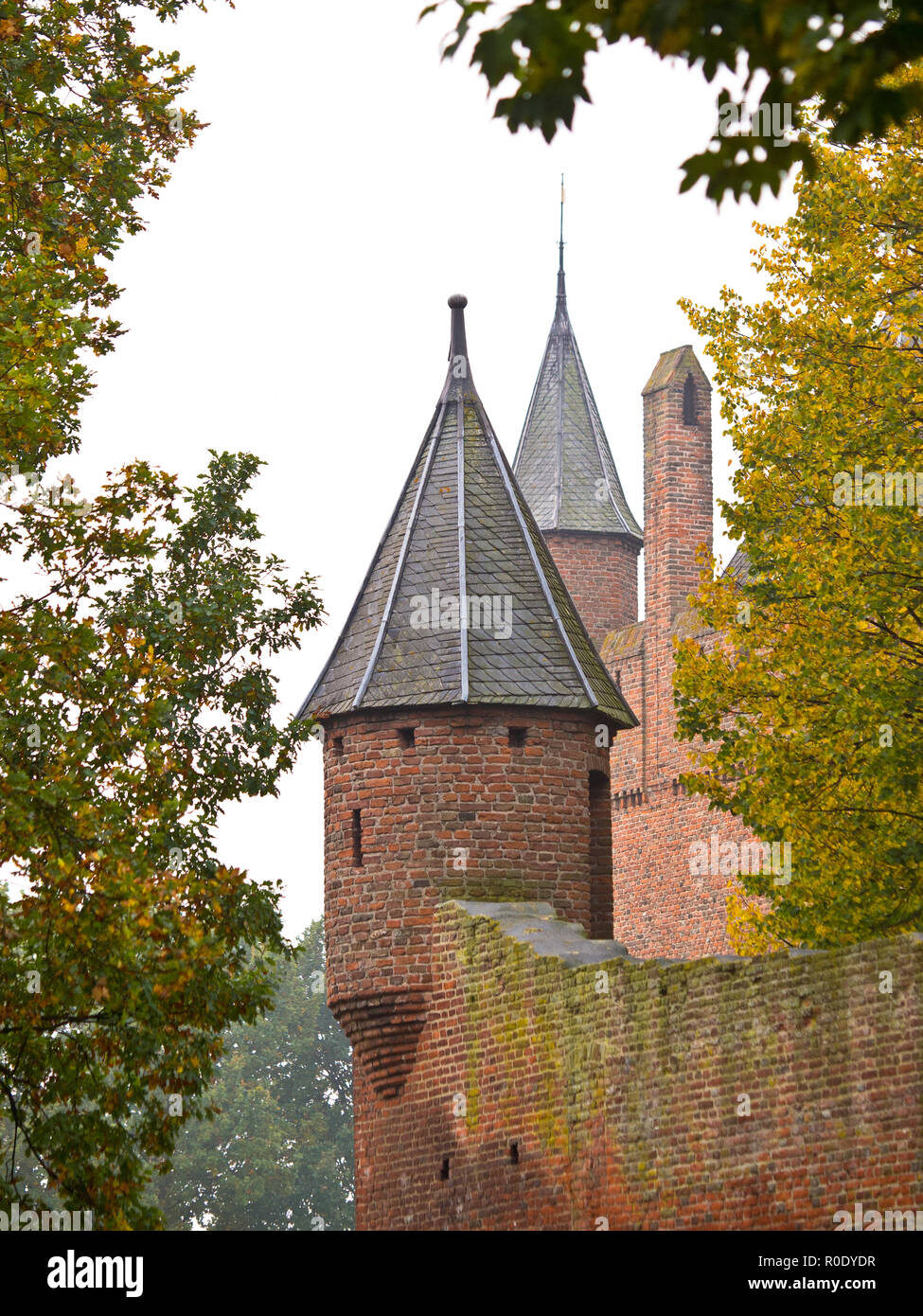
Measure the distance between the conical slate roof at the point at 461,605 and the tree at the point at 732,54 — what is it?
12480mm

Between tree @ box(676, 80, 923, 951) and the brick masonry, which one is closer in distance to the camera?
the brick masonry

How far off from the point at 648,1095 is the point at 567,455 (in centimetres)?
2425

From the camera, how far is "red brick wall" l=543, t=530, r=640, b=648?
121ft

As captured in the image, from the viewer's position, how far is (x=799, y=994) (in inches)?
542

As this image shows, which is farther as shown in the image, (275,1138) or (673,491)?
(275,1138)

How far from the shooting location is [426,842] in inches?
740

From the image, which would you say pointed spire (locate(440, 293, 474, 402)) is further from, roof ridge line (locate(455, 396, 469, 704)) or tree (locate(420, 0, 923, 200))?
tree (locate(420, 0, 923, 200))

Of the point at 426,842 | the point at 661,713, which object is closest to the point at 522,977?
the point at 426,842

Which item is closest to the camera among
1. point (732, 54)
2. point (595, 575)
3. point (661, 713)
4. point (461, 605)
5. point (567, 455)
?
point (732, 54)

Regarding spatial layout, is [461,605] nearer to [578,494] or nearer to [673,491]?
[673,491]

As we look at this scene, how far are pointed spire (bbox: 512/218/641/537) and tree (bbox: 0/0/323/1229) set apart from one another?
1980 centimetres

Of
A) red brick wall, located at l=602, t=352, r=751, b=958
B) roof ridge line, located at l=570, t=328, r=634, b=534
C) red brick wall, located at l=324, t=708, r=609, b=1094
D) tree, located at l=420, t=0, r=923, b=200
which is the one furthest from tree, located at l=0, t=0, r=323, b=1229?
roof ridge line, located at l=570, t=328, r=634, b=534

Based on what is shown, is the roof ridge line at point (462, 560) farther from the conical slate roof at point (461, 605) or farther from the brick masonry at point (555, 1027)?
the brick masonry at point (555, 1027)
